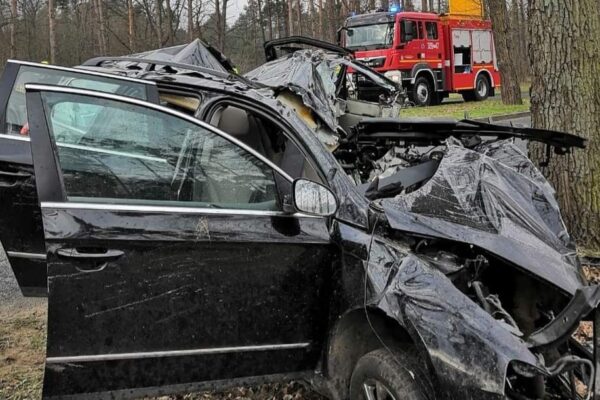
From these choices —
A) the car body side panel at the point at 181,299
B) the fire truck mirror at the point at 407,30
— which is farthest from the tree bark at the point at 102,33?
the car body side panel at the point at 181,299

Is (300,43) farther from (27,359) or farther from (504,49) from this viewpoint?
(504,49)

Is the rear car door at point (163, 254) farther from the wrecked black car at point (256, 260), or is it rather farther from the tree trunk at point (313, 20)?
the tree trunk at point (313, 20)

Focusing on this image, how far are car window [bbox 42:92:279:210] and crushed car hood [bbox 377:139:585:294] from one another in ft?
2.16

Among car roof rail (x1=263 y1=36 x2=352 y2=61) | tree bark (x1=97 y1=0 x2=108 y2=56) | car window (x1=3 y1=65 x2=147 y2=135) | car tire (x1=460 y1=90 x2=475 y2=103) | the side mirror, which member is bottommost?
the side mirror

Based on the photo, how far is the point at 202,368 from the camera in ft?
8.67

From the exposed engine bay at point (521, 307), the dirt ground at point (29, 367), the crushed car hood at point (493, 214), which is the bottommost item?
the dirt ground at point (29, 367)

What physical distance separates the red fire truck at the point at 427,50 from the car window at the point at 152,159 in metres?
15.7

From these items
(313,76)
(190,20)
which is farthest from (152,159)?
(190,20)

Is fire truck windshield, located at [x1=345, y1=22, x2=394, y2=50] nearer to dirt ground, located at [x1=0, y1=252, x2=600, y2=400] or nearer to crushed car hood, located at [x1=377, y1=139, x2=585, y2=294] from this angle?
dirt ground, located at [x1=0, y1=252, x2=600, y2=400]

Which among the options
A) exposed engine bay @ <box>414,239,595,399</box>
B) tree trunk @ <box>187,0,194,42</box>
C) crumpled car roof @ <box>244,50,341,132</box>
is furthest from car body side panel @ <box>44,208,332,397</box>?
tree trunk @ <box>187,0,194,42</box>

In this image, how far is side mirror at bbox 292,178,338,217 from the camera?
8.39ft

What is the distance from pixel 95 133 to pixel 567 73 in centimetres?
408

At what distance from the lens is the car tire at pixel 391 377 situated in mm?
2355

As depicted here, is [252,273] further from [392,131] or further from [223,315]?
[392,131]
